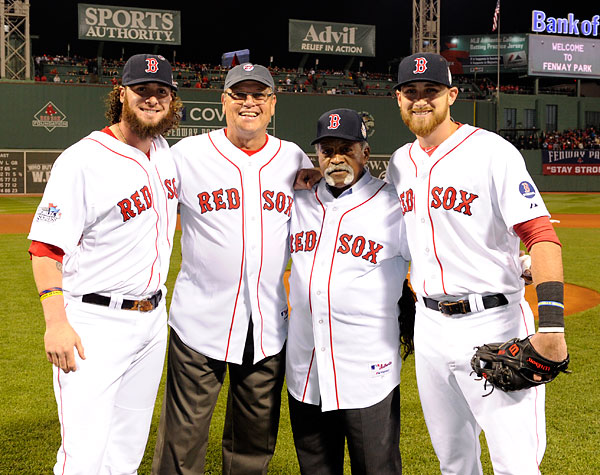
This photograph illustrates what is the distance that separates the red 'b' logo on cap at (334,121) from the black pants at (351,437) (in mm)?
1308

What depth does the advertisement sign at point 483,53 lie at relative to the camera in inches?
1588

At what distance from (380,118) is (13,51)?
17.5 metres

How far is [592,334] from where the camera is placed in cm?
652

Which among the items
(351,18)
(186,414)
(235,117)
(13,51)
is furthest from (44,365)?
(351,18)

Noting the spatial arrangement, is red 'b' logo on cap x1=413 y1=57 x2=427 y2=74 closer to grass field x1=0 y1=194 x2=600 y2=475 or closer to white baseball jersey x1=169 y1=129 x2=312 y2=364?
white baseball jersey x1=169 y1=129 x2=312 y2=364

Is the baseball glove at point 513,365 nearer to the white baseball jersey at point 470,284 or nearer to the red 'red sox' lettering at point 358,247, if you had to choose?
the white baseball jersey at point 470,284

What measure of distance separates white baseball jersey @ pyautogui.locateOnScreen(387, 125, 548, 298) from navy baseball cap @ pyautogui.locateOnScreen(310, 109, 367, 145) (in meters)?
0.39

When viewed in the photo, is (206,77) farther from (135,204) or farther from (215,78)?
(135,204)

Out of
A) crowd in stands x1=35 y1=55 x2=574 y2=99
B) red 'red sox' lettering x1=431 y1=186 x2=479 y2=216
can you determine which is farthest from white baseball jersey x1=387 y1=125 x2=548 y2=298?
crowd in stands x1=35 y1=55 x2=574 y2=99

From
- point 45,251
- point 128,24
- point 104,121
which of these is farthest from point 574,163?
point 45,251

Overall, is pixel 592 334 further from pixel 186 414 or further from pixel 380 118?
pixel 380 118

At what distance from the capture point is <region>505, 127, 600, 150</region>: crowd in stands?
31750 mm

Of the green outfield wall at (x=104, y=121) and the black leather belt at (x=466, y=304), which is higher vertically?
the green outfield wall at (x=104, y=121)

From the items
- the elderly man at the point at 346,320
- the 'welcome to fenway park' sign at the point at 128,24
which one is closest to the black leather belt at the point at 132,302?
the elderly man at the point at 346,320
